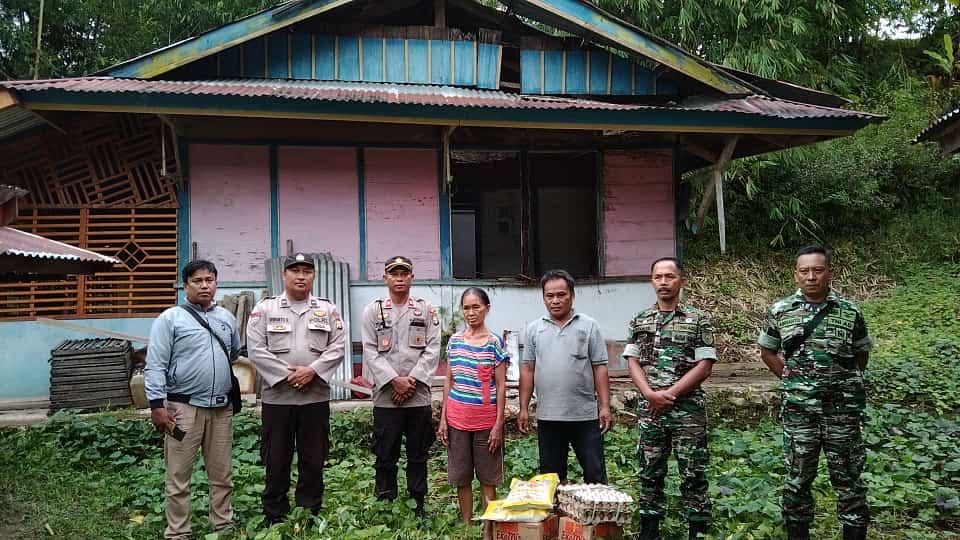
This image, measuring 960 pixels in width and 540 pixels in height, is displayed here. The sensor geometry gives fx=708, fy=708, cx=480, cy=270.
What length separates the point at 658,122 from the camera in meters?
7.72

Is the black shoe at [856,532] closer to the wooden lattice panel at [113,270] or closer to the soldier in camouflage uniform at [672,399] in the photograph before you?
the soldier in camouflage uniform at [672,399]

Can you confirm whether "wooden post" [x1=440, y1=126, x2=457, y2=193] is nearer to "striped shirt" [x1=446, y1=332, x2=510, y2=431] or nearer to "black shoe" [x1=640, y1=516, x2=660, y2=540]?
"striped shirt" [x1=446, y1=332, x2=510, y2=431]

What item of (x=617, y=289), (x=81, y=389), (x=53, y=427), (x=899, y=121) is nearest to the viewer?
(x=53, y=427)

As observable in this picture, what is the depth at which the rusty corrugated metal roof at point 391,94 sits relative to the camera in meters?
6.91

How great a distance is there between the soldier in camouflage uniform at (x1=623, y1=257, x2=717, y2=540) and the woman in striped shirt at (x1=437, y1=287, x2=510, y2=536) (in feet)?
2.81

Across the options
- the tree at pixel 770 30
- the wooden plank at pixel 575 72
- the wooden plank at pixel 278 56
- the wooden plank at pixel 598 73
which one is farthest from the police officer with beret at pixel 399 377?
the tree at pixel 770 30

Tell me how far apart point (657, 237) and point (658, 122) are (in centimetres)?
181

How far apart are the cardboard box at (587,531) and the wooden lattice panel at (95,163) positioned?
6.09 meters

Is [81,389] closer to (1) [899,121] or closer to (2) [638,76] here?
(2) [638,76]

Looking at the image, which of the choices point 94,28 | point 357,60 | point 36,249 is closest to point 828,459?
point 36,249

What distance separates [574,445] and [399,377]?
3.90 feet

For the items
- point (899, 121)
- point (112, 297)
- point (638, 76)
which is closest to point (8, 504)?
point (112, 297)

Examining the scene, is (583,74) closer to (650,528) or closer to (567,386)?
(567,386)

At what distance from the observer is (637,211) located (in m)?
9.01
